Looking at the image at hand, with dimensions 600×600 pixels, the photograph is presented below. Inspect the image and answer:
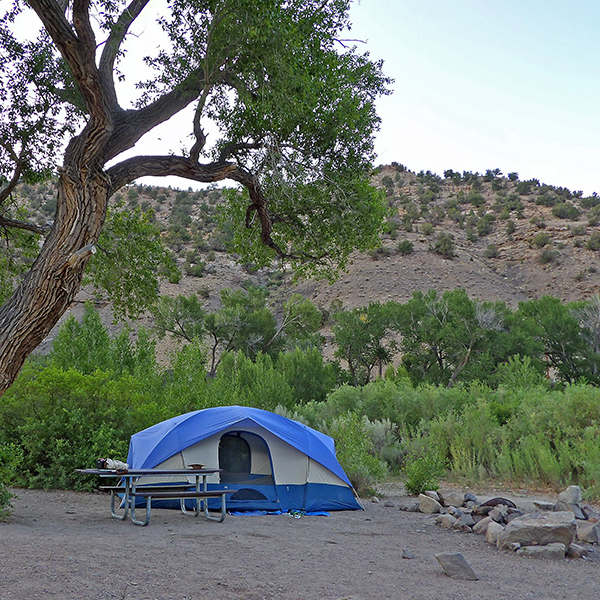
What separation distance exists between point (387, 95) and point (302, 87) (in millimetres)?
3380

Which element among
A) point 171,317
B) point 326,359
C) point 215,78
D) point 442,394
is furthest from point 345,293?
point 215,78

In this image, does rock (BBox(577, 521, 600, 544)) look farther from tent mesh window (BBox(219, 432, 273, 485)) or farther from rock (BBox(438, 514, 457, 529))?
tent mesh window (BBox(219, 432, 273, 485))

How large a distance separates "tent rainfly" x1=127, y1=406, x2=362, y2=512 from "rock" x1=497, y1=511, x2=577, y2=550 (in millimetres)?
3434

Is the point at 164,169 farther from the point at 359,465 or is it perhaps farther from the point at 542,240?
the point at 542,240

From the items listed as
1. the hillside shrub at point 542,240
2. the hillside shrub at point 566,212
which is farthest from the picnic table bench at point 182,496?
the hillside shrub at point 566,212

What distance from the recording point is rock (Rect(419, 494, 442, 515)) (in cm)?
927

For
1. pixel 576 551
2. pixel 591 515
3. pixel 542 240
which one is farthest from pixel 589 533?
pixel 542 240

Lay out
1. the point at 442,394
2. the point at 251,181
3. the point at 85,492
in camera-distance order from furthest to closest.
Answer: the point at 442,394 → the point at 85,492 → the point at 251,181

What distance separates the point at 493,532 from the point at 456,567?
193 cm

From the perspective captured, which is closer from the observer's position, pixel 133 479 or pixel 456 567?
pixel 456 567

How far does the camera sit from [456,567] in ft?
17.5

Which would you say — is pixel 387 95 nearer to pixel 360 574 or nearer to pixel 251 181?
pixel 251 181

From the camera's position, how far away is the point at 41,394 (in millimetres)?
10938

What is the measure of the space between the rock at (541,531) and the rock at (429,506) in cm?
252
